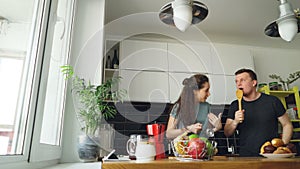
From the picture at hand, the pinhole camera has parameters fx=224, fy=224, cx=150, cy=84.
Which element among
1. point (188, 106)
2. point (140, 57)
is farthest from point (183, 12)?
A: point (140, 57)

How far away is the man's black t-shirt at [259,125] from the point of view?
65.0 inches

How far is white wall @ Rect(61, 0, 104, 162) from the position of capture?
51.8 inches

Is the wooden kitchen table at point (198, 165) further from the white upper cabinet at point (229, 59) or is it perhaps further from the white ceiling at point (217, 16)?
the white upper cabinet at point (229, 59)

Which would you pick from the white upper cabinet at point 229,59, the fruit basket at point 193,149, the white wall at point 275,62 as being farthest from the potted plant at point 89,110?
the white wall at point 275,62

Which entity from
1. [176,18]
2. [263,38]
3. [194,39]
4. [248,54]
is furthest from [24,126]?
[263,38]

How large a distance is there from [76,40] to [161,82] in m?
1.07

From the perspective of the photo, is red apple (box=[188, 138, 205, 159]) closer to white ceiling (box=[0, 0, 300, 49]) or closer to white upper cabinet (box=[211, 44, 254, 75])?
white ceiling (box=[0, 0, 300, 49])

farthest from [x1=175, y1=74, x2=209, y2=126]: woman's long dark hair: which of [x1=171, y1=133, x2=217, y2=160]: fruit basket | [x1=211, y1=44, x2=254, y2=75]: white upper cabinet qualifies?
[x1=211, y1=44, x2=254, y2=75]: white upper cabinet

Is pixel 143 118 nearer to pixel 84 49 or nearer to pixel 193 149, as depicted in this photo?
pixel 84 49

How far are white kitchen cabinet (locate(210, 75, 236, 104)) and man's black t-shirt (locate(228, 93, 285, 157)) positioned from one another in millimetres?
682

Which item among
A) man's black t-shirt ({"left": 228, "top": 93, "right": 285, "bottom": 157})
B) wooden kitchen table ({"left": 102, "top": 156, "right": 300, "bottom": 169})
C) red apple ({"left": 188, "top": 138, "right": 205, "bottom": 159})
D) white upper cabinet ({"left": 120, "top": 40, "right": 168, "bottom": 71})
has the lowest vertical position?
wooden kitchen table ({"left": 102, "top": 156, "right": 300, "bottom": 169})

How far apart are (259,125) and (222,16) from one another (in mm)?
1148

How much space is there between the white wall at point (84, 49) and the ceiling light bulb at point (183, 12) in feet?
1.88

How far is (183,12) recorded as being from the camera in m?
1.24
